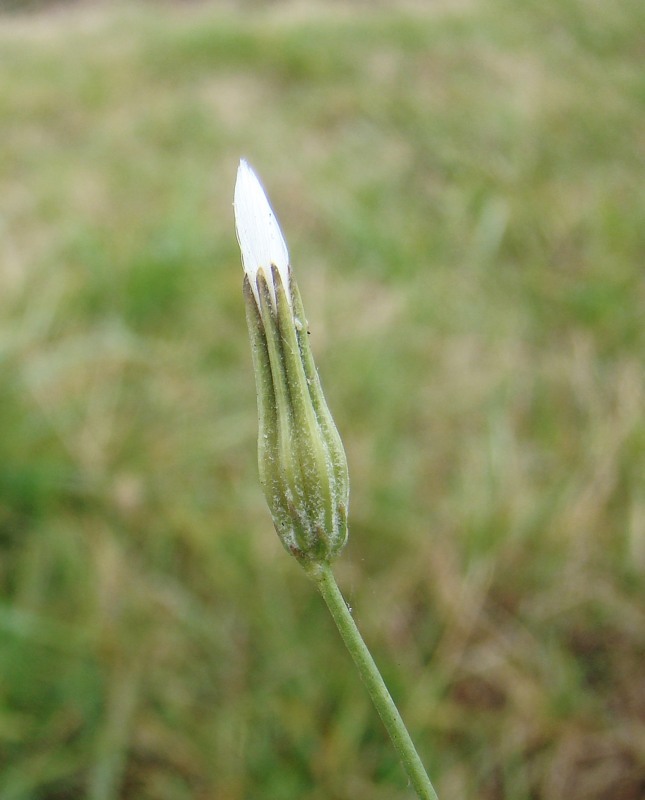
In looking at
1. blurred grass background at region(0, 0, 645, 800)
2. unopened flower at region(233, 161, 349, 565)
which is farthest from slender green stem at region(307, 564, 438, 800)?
blurred grass background at region(0, 0, 645, 800)

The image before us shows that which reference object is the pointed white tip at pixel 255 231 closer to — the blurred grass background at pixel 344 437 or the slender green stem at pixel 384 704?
the slender green stem at pixel 384 704

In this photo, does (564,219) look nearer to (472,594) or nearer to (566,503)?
(566,503)

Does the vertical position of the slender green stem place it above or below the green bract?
below

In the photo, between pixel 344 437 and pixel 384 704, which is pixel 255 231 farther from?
pixel 344 437

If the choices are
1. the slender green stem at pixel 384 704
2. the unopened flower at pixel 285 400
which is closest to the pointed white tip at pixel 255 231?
the unopened flower at pixel 285 400

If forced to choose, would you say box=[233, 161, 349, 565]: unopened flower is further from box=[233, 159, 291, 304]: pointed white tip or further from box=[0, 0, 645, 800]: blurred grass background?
box=[0, 0, 645, 800]: blurred grass background

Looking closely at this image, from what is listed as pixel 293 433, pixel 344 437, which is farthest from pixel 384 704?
pixel 344 437
